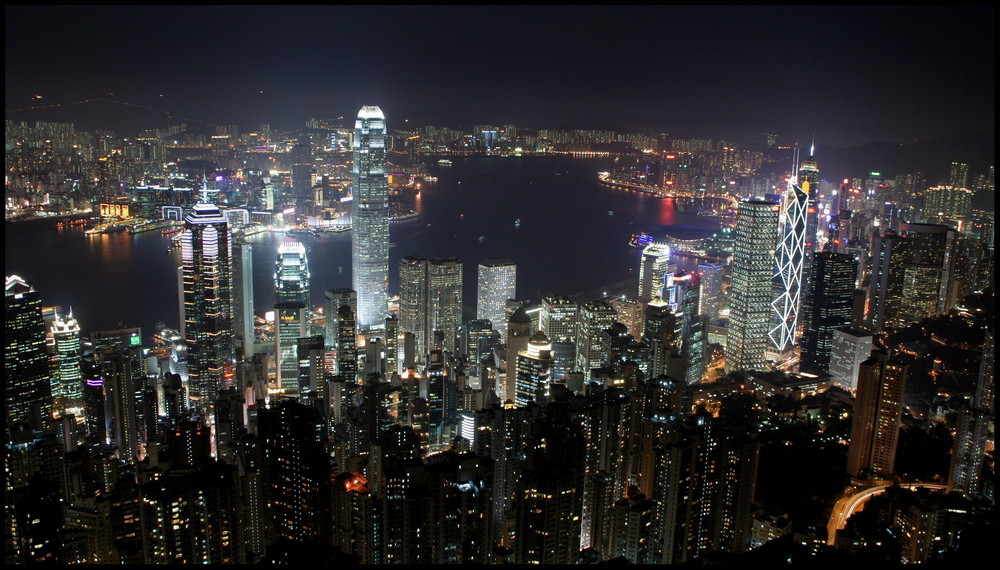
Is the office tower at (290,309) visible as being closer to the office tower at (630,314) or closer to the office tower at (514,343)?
the office tower at (514,343)

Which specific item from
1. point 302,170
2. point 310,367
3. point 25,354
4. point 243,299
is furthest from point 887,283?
point 25,354

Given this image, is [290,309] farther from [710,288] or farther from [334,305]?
[710,288]

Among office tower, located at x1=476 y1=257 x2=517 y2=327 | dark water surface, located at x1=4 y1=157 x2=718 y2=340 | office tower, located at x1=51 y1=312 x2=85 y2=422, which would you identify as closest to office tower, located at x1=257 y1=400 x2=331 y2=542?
office tower, located at x1=51 y1=312 x2=85 y2=422

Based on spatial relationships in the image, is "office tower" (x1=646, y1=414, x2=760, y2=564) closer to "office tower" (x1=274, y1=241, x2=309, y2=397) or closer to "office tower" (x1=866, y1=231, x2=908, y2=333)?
"office tower" (x1=274, y1=241, x2=309, y2=397)

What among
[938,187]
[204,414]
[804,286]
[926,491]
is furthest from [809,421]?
[204,414]

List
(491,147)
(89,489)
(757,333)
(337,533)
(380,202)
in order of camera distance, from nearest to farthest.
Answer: (337,533), (89,489), (491,147), (757,333), (380,202)

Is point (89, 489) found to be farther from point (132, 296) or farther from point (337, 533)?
point (132, 296)
